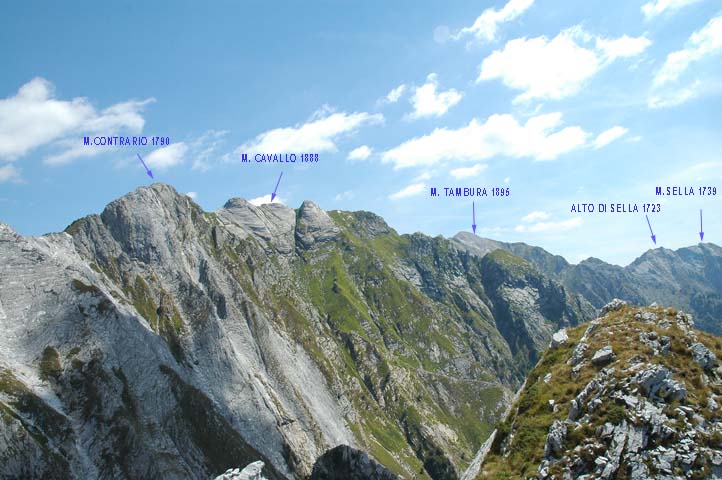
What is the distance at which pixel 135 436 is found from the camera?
5846 inches

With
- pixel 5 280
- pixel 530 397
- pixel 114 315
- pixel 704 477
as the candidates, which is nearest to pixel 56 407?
pixel 114 315

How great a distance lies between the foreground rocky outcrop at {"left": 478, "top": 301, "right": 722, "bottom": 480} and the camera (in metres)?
22.6

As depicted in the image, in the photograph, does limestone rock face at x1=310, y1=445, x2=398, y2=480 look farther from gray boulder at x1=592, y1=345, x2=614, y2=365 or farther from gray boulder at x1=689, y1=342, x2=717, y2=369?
gray boulder at x1=689, y1=342, x2=717, y2=369

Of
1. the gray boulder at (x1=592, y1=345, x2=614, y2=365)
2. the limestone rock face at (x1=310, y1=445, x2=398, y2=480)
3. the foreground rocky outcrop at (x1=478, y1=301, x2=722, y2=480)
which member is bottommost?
the limestone rock face at (x1=310, y1=445, x2=398, y2=480)

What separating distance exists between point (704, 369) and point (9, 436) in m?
135

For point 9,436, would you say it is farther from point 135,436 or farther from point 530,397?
point 530,397

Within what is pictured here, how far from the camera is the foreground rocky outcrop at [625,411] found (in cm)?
2258

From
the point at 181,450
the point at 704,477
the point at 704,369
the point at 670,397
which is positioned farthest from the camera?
the point at 181,450

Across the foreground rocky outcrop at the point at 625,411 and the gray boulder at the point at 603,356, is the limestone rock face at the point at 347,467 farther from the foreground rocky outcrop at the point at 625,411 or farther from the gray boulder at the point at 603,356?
the gray boulder at the point at 603,356

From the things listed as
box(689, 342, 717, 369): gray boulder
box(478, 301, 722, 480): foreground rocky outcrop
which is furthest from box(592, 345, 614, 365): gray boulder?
box(689, 342, 717, 369): gray boulder

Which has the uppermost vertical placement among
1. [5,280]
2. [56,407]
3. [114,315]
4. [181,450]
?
[5,280]

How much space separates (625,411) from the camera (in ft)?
79.1

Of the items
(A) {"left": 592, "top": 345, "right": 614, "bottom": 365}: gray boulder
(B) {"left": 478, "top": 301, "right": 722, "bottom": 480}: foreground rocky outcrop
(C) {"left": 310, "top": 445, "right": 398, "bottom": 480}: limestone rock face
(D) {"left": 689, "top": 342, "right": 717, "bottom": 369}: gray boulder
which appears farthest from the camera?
(C) {"left": 310, "top": 445, "right": 398, "bottom": 480}: limestone rock face

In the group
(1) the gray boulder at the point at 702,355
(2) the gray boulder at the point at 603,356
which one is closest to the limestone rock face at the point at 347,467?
(2) the gray boulder at the point at 603,356
